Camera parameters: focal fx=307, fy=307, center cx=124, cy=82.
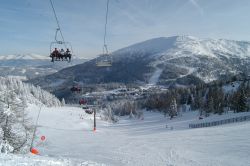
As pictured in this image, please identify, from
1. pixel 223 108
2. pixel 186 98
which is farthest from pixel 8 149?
pixel 186 98

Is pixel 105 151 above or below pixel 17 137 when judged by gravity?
below

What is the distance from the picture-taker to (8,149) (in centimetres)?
2623

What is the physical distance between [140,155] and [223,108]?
266 feet

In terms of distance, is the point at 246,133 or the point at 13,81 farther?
the point at 13,81

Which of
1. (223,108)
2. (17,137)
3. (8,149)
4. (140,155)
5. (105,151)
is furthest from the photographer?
(223,108)

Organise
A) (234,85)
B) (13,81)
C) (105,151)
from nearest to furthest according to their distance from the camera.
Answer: (105,151)
(234,85)
(13,81)

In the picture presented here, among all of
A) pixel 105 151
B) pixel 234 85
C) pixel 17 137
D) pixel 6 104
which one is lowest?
pixel 105 151

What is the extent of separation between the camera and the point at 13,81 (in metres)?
176

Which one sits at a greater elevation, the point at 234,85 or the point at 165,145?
the point at 234,85

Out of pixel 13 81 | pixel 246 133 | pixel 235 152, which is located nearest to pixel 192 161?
pixel 235 152

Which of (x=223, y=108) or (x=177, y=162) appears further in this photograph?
(x=223, y=108)

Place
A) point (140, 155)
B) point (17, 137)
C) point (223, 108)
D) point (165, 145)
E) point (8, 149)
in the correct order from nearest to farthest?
point (8, 149)
point (17, 137)
point (140, 155)
point (165, 145)
point (223, 108)

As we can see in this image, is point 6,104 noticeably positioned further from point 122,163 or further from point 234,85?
point 234,85

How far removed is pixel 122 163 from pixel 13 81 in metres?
158
